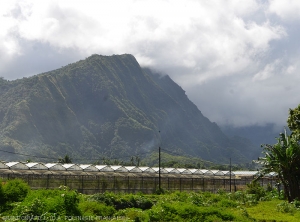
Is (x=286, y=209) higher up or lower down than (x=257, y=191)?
lower down

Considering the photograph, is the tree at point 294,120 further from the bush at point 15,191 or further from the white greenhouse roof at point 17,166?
the white greenhouse roof at point 17,166

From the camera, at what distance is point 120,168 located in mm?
73125

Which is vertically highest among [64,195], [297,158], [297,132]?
[297,132]

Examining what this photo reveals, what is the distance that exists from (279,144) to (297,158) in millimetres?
2679

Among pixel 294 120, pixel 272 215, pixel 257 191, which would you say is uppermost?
pixel 294 120

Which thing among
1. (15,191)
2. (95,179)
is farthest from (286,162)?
(15,191)

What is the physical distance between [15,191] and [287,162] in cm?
3354

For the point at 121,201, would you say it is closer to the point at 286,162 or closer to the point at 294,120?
the point at 286,162

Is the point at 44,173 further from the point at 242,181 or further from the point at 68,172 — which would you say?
the point at 242,181

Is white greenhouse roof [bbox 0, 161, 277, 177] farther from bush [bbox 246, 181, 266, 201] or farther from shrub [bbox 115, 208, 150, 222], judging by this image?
shrub [bbox 115, 208, 150, 222]

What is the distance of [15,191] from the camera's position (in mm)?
24047

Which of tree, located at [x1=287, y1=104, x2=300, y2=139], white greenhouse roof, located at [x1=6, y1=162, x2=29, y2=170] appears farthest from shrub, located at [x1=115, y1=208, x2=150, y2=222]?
white greenhouse roof, located at [x1=6, y1=162, x2=29, y2=170]

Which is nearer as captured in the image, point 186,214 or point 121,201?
point 186,214

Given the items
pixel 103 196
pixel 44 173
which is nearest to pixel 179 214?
pixel 103 196
